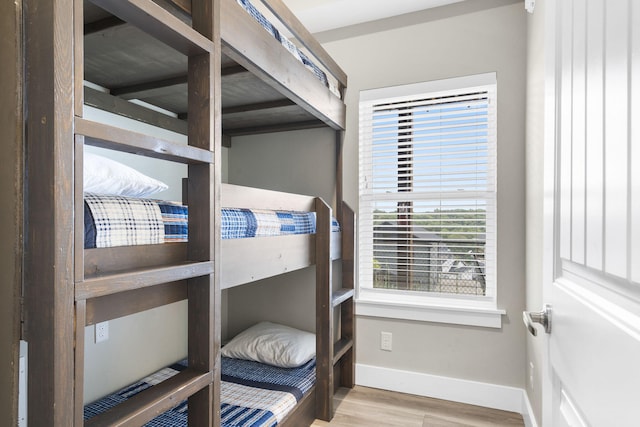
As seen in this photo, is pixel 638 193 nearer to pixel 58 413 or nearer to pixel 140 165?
pixel 58 413

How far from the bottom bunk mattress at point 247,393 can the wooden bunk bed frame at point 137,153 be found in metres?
0.10

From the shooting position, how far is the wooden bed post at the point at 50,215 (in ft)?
2.39

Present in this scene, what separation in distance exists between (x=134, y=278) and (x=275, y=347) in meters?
1.58

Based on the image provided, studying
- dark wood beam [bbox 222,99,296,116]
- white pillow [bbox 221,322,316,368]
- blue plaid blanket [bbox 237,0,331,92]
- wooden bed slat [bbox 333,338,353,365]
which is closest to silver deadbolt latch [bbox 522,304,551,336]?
blue plaid blanket [bbox 237,0,331,92]

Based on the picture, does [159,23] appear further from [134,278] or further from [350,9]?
[350,9]

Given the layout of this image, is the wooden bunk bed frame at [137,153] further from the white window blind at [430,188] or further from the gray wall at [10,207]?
the white window blind at [430,188]

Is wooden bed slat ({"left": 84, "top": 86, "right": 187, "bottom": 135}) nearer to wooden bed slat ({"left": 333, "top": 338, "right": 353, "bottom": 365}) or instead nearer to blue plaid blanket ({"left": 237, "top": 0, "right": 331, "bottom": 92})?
blue plaid blanket ({"left": 237, "top": 0, "right": 331, "bottom": 92})

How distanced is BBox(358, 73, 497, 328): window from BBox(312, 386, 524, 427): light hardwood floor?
1.89 ft

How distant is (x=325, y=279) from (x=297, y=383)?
577mm

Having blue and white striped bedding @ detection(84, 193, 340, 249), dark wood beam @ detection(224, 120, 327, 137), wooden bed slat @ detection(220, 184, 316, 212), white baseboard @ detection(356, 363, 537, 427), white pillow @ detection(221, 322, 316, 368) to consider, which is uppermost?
dark wood beam @ detection(224, 120, 327, 137)

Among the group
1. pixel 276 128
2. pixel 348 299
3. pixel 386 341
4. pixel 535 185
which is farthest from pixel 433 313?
pixel 276 128

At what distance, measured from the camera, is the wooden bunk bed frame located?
0.74 metres

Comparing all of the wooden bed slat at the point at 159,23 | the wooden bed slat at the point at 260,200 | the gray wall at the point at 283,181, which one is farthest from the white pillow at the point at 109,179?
the gray wall at the point at 283,181

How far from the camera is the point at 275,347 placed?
7.55 ft
